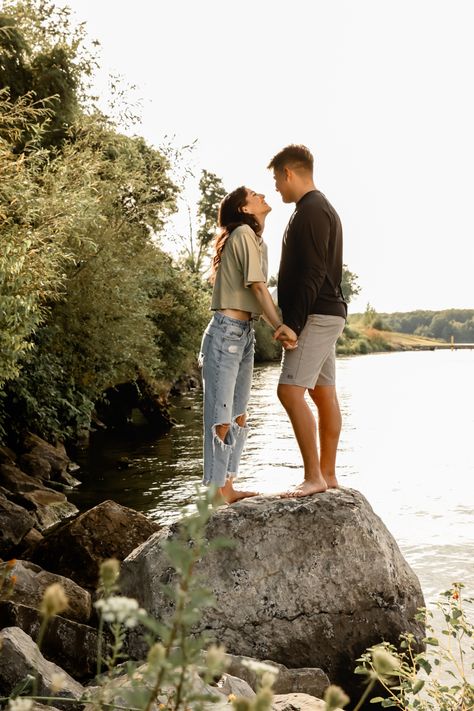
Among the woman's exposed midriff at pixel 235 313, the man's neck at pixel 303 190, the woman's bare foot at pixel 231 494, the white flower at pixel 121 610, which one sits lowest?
the woman's bare foot at pixel 231 494

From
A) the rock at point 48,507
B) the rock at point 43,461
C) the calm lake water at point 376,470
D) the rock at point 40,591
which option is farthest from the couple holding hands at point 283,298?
the rock at point 43,461

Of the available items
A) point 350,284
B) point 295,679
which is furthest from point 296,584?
point 350,284

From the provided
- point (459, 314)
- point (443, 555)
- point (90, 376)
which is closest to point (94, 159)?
point (90, 376)

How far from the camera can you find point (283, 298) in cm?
604

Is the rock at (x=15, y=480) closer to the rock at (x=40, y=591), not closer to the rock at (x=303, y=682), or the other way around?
the rock at (x=40, y=591)

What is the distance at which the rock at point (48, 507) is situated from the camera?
1171 centimetres

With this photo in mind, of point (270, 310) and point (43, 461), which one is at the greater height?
point (270, 310)

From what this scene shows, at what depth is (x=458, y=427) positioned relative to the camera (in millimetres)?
23938

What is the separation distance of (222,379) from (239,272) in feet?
2.79

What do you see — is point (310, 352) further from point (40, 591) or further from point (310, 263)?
point (40, 591)

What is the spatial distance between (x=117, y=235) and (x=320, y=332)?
15251 millimetres

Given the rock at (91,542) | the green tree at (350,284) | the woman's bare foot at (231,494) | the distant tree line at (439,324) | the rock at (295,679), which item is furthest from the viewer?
the distant tree line at (439,324)

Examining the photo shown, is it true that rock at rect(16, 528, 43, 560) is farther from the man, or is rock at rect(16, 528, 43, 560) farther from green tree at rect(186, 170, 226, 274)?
green tree at rect(186, 170, 226, 274)

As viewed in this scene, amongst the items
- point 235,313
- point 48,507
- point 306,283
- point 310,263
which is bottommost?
point 48,507
